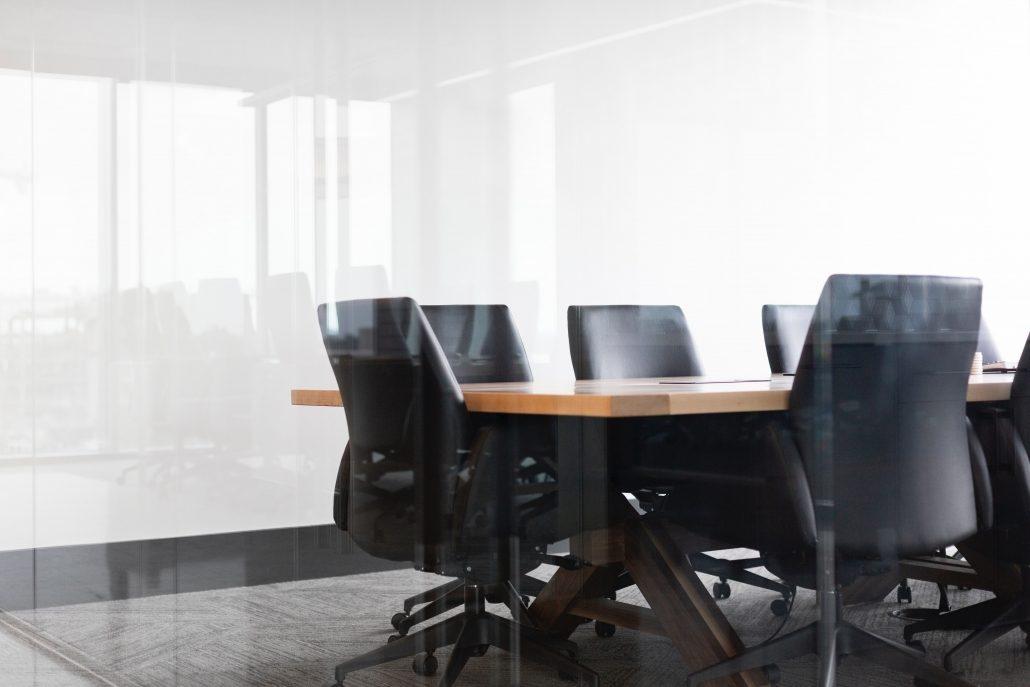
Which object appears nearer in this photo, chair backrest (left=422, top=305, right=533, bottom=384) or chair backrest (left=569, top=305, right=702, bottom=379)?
chair backrest (left=422, top=305, right=533, bottom=384)

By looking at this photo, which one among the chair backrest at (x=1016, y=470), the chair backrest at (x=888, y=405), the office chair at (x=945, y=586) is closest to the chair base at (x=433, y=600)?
the chair backrest at (x=888, y=405)

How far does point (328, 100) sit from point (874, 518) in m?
1.65

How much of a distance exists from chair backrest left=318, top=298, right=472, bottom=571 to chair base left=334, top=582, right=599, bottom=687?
0.14 m

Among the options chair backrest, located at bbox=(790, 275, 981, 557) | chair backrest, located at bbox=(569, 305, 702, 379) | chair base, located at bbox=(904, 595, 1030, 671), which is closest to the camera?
chair backrest, located at bbox=(790, 275, 981, 557)

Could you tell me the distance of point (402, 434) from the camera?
271cm

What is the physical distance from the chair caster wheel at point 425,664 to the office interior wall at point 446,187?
41 cm

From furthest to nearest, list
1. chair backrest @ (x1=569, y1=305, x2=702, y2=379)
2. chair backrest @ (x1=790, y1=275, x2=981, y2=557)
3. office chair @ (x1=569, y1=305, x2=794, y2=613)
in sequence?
chair backrest @ (x1=569, y1=305, x2=702, y2=379) → office chair @ (x1=569, y1=305, x2=794, y2=613) → chair backrest @ (x1=790, y1=275, x2=981, y2=557)

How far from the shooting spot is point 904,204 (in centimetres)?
285

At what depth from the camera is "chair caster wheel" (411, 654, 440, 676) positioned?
272 centimetres

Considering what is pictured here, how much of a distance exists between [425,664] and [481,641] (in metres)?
0.15

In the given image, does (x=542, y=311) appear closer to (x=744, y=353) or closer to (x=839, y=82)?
(x=744, y=353)

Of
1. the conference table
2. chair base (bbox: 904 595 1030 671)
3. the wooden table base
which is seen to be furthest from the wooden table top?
chair base (bbox: 904 595 1030 671)

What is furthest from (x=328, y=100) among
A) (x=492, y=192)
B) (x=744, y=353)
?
(x=744, y=353)

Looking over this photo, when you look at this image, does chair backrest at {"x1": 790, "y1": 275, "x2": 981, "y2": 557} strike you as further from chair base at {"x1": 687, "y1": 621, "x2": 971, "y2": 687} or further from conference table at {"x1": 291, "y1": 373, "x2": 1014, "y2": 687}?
chair base at {"x1": 687, "y1": 621, "x2": 971, "y2": 687}
